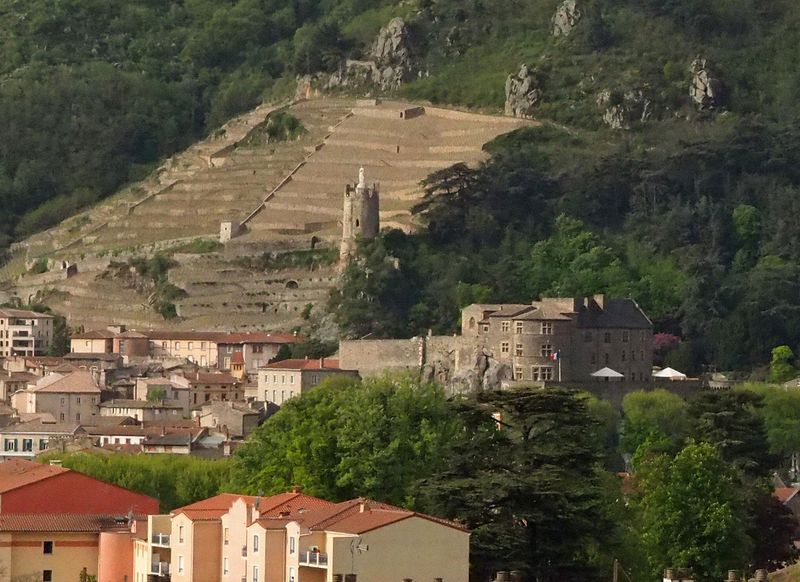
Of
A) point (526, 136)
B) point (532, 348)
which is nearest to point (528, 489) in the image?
point (532, 348)

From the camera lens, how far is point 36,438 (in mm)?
113938

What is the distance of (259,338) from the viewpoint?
426 ft

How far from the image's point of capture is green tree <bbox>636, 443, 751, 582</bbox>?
77.1m

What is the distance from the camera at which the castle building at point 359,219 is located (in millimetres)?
132625

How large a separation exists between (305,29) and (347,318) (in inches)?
1896

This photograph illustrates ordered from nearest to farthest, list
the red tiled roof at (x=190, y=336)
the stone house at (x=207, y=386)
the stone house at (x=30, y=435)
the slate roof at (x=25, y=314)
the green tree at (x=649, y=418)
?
the green tree at (x=649, y=418) → the stone house at (x=30, y=435) → the stone house at (x=207, y=386) → the red tiled roof at (x=190, y=336) → the slate roof at (x=25, y=314)

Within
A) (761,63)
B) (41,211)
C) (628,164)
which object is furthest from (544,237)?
(41,211)

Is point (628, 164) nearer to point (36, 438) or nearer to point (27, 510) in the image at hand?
point (36, 438)

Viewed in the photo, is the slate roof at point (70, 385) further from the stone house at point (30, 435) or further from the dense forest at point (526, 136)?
the dense forest at point (526, 136)

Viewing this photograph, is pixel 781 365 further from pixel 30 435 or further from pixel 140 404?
pixel 30 435

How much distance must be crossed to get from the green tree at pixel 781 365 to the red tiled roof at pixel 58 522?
168ft

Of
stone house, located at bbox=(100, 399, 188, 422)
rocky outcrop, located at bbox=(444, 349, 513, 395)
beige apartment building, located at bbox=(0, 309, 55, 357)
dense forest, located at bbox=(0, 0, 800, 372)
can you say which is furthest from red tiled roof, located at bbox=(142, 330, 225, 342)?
rocky outcrop, located at bbox=(444, 349, 513, 395)

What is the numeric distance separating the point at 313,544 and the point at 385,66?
310 feet

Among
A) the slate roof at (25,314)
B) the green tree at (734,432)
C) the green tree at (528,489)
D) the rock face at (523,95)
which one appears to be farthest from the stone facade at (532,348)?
the green tree at (528,489)
